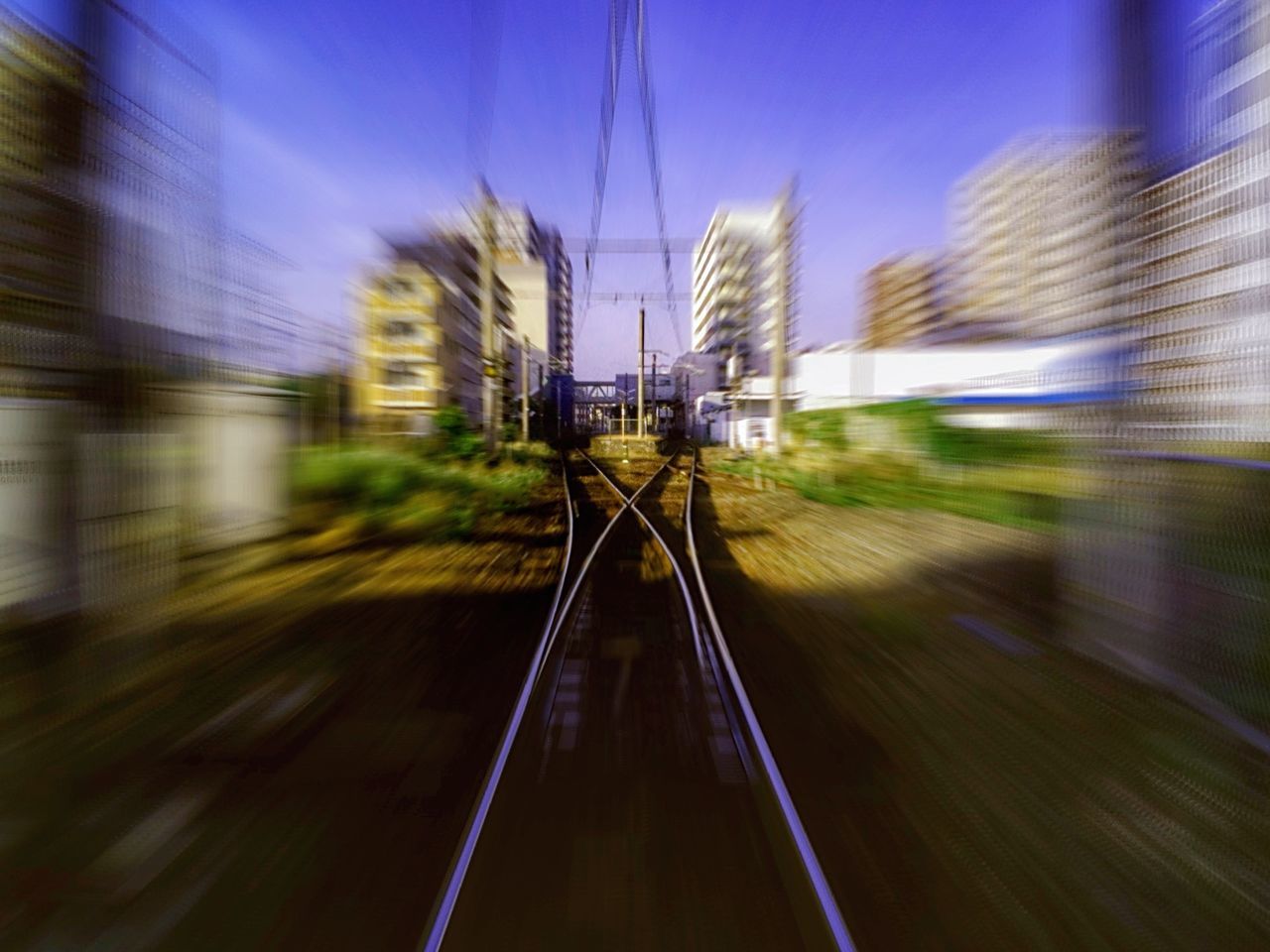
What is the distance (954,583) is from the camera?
24.9 ft

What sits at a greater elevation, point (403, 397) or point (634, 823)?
point (403, 397)

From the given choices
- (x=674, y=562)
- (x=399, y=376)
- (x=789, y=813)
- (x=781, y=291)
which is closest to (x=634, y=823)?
(x=789, y=813)

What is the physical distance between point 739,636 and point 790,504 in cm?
1013

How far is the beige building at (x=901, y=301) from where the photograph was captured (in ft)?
57.5

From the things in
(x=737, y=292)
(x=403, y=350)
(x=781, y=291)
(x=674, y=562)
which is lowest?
(x=674, y=562)

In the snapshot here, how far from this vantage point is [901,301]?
22.7 meters

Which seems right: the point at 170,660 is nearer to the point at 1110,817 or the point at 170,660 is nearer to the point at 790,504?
the point at 1110,817

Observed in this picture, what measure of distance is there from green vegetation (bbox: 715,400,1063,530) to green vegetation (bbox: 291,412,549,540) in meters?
7.50

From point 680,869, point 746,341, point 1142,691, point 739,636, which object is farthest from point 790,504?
point 746,341

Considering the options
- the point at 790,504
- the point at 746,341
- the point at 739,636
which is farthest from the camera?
the point at 746,341

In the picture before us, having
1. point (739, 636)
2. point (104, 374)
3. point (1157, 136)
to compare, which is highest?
point (1157, 136)

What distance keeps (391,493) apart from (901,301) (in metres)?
17.8

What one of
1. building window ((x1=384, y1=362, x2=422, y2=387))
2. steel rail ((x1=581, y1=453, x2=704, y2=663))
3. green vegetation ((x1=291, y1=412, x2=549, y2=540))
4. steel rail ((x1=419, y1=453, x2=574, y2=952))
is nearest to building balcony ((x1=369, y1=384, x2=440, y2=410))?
building window ((x1=384, y1=362, x2=422, y2=387))

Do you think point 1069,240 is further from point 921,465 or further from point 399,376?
point 399,376
